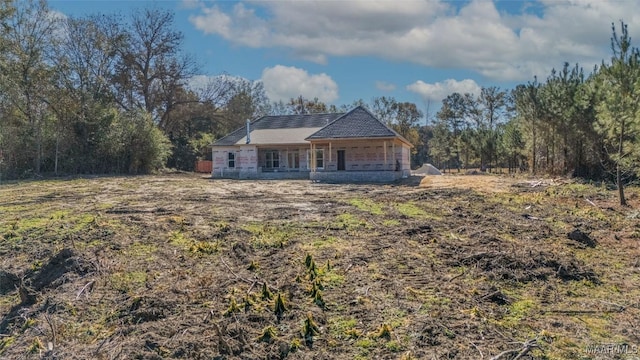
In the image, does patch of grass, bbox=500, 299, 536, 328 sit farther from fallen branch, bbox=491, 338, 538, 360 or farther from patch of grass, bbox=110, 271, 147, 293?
patch of grass, bbox=110, 271, 147, 293

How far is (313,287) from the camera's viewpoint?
5570 mm

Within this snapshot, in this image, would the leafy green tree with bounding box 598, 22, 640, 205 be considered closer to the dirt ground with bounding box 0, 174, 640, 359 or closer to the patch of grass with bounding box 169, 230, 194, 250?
the dirt ground with bounding box 0, 174, 640, 359

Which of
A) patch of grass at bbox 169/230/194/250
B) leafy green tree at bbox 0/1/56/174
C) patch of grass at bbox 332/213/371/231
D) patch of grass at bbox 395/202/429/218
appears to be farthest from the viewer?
leafy green tree at bbox 0/1/56/174

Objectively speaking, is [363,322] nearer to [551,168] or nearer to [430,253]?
[430,253]

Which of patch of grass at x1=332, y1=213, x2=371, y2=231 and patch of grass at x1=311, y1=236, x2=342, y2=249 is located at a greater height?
patch of grass at x1=332, y1=213, x2=371, y2=231

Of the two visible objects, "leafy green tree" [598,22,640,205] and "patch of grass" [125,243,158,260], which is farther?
"leafy green tree" [598,22,640,205]

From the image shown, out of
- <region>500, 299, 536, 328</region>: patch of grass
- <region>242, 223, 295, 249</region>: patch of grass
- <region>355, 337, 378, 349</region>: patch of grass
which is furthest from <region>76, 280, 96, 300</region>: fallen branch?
<region>500, 299, 536, 328</region>: patch of grass

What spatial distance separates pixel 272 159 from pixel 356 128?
25.0ft

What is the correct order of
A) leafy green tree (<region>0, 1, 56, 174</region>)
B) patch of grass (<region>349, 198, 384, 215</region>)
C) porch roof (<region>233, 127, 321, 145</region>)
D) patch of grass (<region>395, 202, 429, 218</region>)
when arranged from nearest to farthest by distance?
1. patch of grass (<region>395, 202, 429, 218</region>)
2. patch of grass (<region>349, 198, 384, 215</region>)
3. leafy green tree (<region>0, 1, 56, 174</region>)
4. porch roof (<region>233, 127, 321, 145</region>)

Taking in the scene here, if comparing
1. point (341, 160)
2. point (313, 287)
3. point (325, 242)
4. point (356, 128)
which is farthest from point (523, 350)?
point (341, 160)

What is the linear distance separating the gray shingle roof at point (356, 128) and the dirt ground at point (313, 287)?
48.6ft

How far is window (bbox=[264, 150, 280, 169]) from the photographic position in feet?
100

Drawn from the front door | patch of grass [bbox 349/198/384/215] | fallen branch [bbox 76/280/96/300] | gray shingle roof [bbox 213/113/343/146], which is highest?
gray shingle roof [bbox 213/113/343/146]

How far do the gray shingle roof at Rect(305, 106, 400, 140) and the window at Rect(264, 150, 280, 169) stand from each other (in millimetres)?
5389
